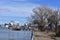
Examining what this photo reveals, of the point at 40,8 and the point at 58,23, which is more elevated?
the point at 40,8

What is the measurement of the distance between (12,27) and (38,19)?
64417mm

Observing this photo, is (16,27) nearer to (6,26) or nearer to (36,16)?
(6,26)

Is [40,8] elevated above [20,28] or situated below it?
above

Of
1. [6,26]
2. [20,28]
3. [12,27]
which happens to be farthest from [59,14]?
[6,26]

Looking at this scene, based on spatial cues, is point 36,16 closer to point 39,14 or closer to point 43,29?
point 39,14

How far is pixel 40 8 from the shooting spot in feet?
331

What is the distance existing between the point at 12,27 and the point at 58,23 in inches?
3892

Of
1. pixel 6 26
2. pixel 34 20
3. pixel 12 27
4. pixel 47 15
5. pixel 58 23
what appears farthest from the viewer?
pixel 6 26

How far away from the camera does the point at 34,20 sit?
10556 centimetres

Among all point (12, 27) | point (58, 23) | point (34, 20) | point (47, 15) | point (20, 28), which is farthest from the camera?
point (12, 27)

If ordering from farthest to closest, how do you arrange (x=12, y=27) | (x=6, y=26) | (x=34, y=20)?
(x=6, y=26)
(x=12, y=27)
(x=34, y=20)

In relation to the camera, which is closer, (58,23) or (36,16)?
(58,23)

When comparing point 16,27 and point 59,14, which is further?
point 16,27

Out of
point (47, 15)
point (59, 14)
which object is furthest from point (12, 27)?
point (59, 14)
